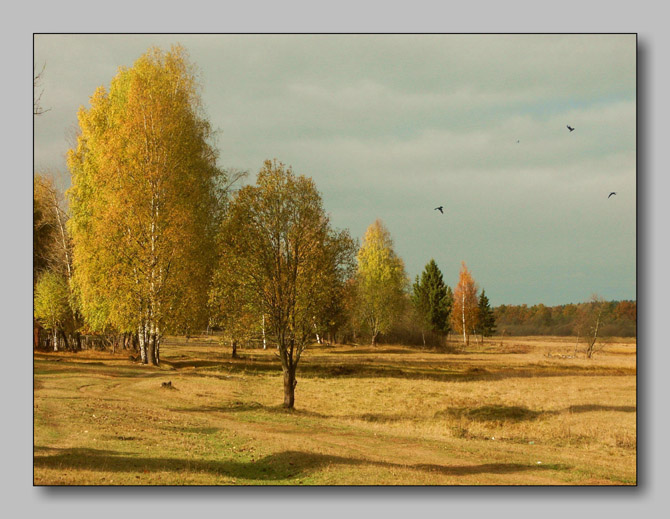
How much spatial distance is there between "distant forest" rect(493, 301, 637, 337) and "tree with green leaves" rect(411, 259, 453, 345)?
141 ft

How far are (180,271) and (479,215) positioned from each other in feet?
60.0

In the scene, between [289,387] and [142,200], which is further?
[142,200]

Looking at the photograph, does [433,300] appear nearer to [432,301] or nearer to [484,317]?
[432,301]

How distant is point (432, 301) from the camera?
3204 inches

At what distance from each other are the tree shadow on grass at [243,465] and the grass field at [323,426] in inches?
1.6

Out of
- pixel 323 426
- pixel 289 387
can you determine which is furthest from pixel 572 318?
pixel 289 387

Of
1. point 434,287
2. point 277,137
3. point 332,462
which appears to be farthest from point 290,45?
point 434,287

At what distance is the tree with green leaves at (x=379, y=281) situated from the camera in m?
74.1

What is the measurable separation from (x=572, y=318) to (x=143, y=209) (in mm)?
21916

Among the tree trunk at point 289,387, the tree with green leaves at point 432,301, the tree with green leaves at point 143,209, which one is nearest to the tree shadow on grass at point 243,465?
the tree trunk at point 289,387

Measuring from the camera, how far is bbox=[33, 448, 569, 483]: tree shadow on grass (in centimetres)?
1296

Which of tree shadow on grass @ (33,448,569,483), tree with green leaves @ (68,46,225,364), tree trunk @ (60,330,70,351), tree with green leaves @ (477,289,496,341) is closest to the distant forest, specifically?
tree shadow on grass @ (33,448,569,483)

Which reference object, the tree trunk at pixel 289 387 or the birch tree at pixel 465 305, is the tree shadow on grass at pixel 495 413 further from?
the birch tree at pixel 465 305

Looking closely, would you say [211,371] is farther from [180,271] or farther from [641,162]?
[641,162]
